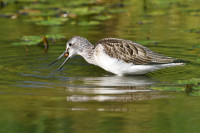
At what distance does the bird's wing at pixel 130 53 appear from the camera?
10953 millimetres

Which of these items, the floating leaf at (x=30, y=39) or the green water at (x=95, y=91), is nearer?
the green water at (x=95, y=91)

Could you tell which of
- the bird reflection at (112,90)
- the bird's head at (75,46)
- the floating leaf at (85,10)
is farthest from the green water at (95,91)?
the floating leaf at (85,10)

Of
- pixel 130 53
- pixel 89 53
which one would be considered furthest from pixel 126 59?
pixel 89 53

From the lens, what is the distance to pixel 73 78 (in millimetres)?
10609

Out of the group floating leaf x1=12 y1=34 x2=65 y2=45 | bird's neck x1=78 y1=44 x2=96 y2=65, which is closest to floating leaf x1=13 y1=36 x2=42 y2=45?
floating leaf x1=12 y1=34 x2=65 y2=45

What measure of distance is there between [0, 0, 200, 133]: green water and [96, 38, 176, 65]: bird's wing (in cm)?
35

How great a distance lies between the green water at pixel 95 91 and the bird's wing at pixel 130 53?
1.16 feet

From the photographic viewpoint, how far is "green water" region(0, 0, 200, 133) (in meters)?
7.72

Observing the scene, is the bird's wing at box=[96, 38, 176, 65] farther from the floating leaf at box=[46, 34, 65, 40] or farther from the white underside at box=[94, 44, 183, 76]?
the floating leaf at box=[46, 34, 65, 40]

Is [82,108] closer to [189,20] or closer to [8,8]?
[189,20]

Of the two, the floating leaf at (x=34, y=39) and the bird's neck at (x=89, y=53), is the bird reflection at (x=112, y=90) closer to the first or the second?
the bird's neck at (x=89, y=53)

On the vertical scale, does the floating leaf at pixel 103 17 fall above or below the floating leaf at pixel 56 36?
above

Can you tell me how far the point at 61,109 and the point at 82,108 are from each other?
35 cm

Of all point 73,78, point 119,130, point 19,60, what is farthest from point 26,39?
point 119,130
